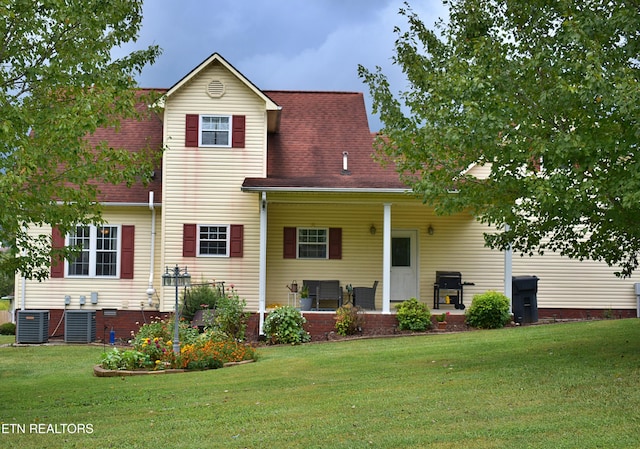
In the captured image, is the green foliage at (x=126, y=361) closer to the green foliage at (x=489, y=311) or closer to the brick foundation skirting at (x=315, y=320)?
the brick foundation skirting at (x=315, y=320)

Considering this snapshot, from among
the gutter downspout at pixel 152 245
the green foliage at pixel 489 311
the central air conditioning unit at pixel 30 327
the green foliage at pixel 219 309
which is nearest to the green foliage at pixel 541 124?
the green foliage at pixel 489 311

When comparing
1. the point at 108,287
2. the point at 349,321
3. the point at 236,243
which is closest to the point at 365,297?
the point at 349,321

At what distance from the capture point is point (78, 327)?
752 inches

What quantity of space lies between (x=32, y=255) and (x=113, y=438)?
12.4ft

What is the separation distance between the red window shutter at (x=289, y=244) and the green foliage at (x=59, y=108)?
31.1 ft

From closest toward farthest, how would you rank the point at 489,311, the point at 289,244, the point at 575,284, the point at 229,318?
the point at 229,318
the point at 489,311
the point at 289,244
the point at 575,284

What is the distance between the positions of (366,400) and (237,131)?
11.6m

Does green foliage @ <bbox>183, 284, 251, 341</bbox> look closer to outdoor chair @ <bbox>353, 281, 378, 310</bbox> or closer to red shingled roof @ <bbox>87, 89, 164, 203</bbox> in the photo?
outdoor chair @ <bbox>353, 281, 378, 310</bbox>

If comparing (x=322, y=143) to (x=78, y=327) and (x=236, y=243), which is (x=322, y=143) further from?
(x=78, y=327)

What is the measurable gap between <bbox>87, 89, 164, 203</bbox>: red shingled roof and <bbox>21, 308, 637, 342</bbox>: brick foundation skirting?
3022 millimetres

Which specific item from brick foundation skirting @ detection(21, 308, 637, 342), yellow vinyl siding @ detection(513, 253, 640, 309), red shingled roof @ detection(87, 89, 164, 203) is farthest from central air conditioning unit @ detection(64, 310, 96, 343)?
yellow vinyl siding @ detection(513, 253, 640, 309)

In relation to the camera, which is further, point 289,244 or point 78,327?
point 289,244

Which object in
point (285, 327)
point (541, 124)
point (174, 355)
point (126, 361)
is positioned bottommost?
point (126, 361)

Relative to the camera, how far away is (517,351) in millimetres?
13375
